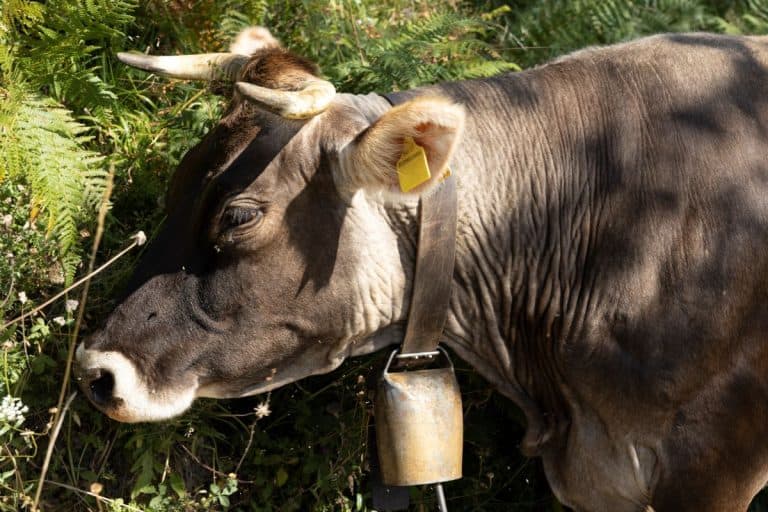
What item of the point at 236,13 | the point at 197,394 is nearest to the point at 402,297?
the point at 197,394

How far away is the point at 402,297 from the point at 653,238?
1077 mm

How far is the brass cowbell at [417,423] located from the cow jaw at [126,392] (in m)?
0.86

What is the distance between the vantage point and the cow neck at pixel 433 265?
166 inches

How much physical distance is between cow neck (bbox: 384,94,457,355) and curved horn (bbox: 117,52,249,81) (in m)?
0.77

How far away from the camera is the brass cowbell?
4516 mm

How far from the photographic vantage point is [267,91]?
3811 millimetres

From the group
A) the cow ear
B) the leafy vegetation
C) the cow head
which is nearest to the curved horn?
the cow head

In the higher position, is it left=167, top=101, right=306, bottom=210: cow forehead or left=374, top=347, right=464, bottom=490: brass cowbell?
left=167, top=101, right=306, bottom=210: cow forehead

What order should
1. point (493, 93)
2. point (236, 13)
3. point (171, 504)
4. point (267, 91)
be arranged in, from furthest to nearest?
point (236, 13)
point (171, 504)
point (493, 93)
point (267, 91)

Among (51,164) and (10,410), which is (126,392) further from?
(51,164)

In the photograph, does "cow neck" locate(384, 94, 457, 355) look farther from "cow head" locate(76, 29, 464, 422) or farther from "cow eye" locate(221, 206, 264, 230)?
"cow eye" locate(221, 206, 264, 230)

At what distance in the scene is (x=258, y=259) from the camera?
4.10 meters

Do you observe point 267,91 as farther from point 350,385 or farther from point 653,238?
point 350,385

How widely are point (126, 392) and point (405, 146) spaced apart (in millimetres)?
1501
